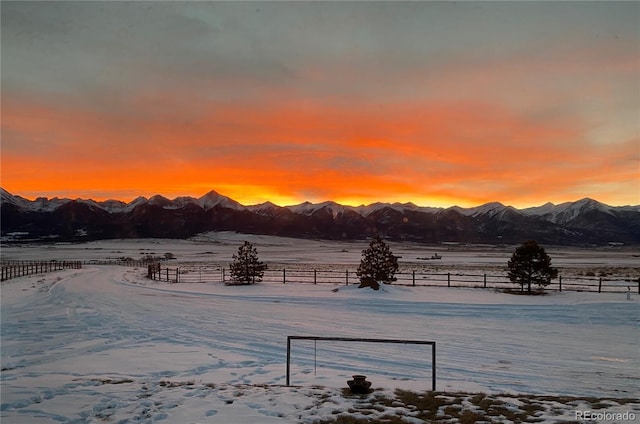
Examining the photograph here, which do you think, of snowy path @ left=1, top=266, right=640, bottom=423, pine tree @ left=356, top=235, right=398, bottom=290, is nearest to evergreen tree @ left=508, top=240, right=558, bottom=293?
snowy path @ left=1, top=266, right=640, bottom=423

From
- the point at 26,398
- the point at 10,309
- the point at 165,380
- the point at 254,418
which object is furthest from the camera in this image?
the point at 10,309

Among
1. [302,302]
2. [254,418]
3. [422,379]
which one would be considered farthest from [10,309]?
[422,379]

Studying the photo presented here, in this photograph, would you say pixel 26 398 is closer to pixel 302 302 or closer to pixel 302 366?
pixel 302 366

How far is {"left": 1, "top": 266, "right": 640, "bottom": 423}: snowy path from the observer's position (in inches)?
340

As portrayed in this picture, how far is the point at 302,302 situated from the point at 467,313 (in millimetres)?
7839

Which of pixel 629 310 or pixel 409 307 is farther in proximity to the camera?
pixel 409 307

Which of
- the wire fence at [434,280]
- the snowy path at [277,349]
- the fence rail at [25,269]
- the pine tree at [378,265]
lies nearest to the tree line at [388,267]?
the pine tree at [378,265]

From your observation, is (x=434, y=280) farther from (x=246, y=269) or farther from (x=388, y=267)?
(x=246, y=269)

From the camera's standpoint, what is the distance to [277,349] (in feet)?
41.8

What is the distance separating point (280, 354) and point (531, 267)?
1970 centimetres

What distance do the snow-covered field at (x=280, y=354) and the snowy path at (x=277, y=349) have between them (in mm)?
47

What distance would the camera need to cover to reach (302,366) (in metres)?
11.0

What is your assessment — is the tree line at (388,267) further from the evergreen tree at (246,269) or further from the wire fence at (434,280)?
the wire fence at (434,280)

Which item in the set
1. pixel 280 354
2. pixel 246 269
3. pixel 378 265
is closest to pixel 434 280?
pixel 378 265
